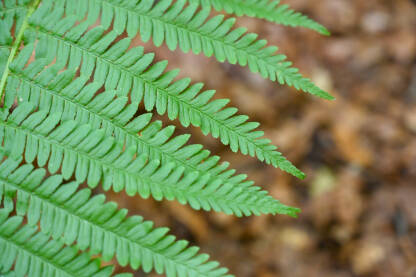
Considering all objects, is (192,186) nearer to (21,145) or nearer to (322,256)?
(21,145)

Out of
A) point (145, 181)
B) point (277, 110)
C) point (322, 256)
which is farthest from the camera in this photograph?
point (277, 110)

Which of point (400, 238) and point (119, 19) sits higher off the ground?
point (119, 19)

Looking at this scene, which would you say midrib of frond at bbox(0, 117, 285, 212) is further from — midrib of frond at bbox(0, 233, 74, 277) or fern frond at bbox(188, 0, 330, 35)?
fern frond at bbox(188, 0, 330, 35)

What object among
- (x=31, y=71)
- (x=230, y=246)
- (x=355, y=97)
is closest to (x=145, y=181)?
(x=31, y=71)

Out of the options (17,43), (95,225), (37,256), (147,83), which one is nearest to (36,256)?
(37,256)

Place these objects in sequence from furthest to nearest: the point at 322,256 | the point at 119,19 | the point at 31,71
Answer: the point at 322,256, the point at 119,19, the point at 31,71

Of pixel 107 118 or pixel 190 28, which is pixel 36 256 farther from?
pixel 190 28

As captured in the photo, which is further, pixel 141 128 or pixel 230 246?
pixel 230 246
